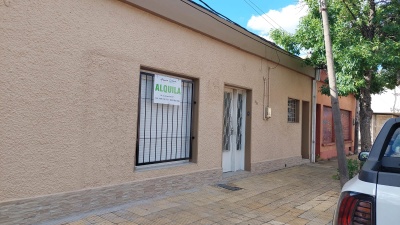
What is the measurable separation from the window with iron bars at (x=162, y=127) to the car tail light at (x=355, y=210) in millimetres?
3919

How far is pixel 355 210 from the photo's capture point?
1.81m

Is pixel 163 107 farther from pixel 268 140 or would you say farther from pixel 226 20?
pixel 268 140

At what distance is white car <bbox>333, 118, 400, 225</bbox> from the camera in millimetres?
1669

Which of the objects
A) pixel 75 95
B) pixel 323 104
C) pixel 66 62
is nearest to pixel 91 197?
pixel 75 95

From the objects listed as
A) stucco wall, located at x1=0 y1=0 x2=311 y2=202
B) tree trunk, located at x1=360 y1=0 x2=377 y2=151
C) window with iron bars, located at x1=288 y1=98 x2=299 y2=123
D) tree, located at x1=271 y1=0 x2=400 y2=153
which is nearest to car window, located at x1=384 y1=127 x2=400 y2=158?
stucco wall, located at x1=0 y1=0 x2=311 y2=202

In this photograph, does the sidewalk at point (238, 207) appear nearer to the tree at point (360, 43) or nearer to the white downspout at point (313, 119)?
the tree at point (360, 43)

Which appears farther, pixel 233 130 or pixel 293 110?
pixel 293 110

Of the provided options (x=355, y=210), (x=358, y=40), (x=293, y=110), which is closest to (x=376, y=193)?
(x=355, y=210)

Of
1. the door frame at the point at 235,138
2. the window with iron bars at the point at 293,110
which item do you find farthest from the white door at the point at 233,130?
the window with iron bars at the point at 293,110

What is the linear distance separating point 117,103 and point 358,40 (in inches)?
254

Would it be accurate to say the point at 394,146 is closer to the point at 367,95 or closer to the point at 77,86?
the point at 77,86

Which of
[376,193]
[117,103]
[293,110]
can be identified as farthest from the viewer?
[293,110]

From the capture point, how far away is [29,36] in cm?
383

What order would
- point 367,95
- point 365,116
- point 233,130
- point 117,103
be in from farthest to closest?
point 365,116 → point 367,95 → point 233,130 → point 117,103
